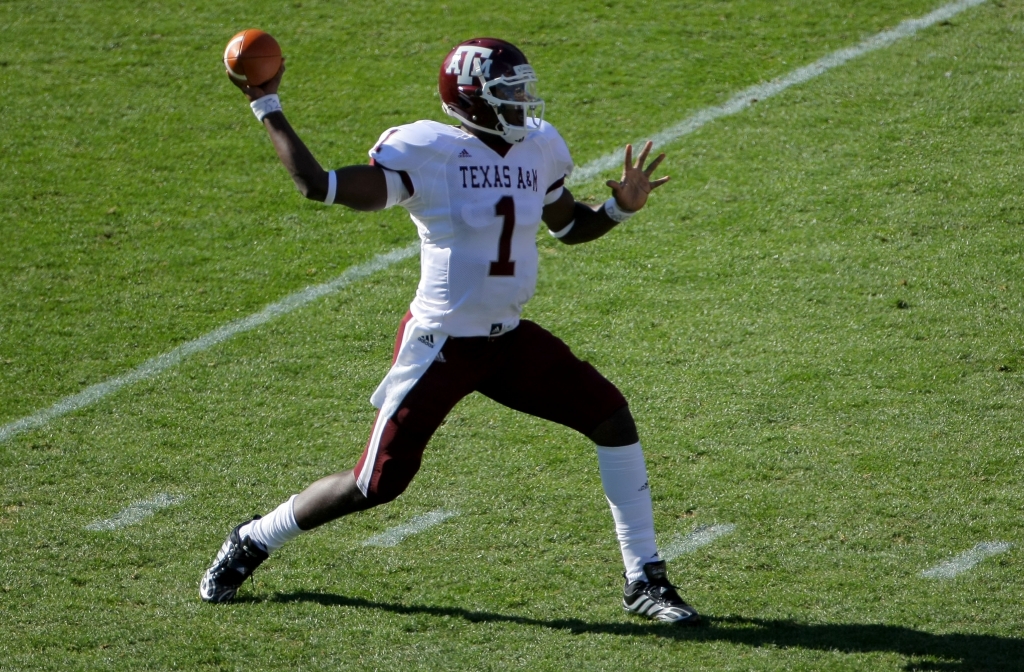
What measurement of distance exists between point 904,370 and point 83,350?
392 centimetres

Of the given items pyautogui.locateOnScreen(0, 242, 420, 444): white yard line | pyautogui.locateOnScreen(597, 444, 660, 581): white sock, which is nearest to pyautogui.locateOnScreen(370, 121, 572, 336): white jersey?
pyautogui.locateOnScreen(597, 444, 660, 581): white sock

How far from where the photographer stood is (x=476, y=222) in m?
3.99

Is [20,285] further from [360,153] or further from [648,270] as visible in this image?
[648,270]

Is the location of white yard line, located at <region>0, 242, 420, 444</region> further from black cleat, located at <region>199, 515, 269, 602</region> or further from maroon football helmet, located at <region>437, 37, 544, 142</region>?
maroon football helmet, located at <region>437, 37, 544, 142</region>

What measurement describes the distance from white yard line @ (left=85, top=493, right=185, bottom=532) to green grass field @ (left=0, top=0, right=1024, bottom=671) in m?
0.05

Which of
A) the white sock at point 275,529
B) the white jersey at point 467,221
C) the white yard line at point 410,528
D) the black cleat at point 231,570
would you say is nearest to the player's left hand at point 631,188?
the white jersey at point 467,221

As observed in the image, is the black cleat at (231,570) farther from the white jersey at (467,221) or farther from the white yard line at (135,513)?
the white jersey at (467,221)

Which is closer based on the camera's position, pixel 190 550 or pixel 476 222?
pixel 476 222

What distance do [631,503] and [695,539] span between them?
0.53m

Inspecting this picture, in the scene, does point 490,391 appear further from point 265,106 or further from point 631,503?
point 265,106

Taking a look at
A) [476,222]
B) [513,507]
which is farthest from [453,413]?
[476,222]

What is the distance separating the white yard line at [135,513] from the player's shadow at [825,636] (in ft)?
3.30

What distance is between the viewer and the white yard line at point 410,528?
4680 mm

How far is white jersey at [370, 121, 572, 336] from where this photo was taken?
396 cm
